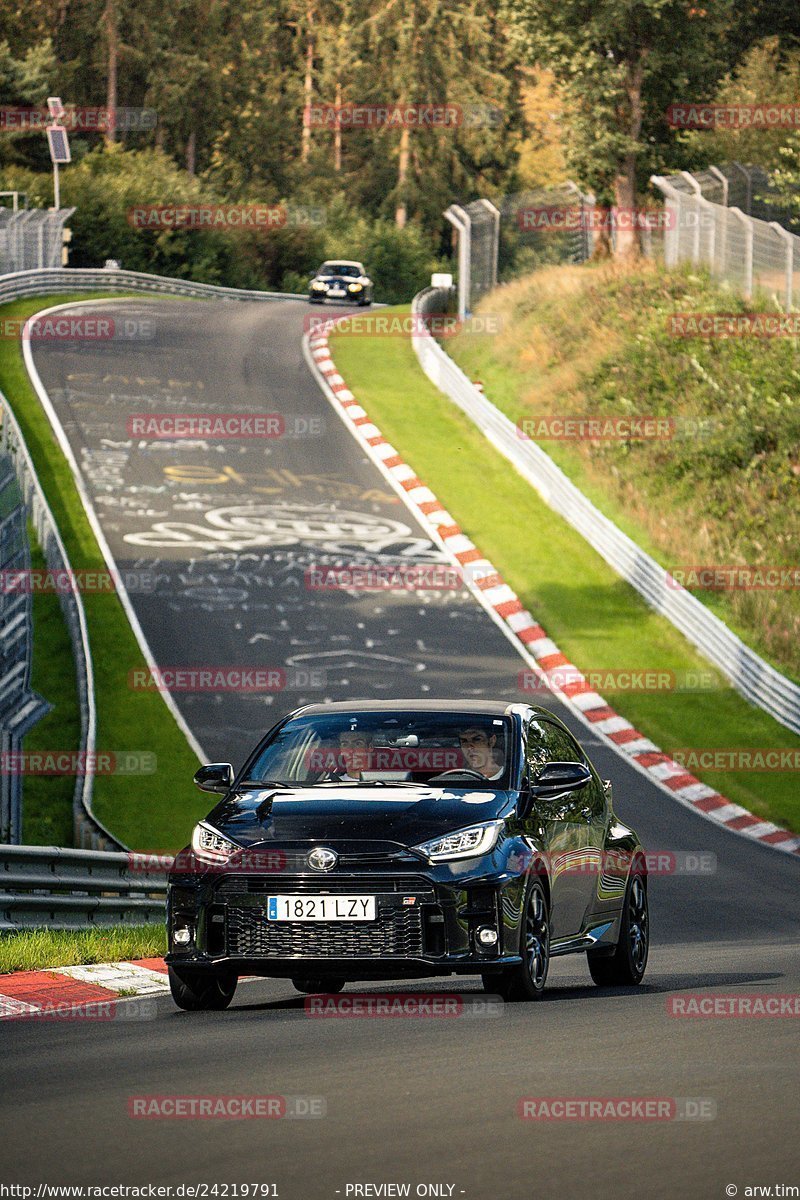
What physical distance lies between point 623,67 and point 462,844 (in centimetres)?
4256

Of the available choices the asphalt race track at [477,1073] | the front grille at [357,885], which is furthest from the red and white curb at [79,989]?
the front grille at [357,885]

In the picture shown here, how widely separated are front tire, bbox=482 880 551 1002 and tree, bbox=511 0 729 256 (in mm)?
40508

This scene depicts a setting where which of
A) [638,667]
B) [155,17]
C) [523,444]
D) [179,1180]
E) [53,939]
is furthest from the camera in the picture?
[155,17]

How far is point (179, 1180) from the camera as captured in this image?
563 cm

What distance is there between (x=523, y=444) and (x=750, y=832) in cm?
1650

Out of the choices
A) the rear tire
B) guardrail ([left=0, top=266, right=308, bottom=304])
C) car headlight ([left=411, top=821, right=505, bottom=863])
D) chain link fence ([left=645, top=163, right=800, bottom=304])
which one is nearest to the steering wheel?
car headlight ([left=411, top=821, right=505, bottom=863])

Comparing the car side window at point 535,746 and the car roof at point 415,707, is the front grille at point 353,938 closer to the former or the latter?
the car side window at point 535,746

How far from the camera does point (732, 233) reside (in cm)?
4109

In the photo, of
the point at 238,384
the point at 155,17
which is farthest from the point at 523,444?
the point at 155,17

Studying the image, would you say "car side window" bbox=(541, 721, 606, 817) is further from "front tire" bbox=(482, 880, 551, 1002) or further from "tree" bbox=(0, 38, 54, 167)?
"tree" bbox=(0, 38, 54, 167)

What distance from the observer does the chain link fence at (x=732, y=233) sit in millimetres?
38844

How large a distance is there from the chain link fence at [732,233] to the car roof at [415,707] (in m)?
28.8

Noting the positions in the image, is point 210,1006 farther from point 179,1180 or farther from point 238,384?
point 238,384

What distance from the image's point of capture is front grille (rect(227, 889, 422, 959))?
930 centimetres
